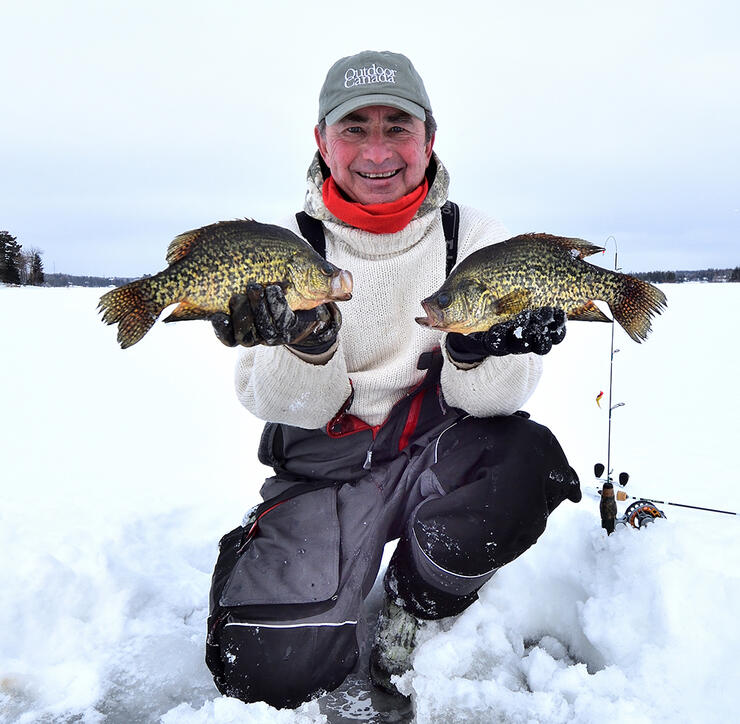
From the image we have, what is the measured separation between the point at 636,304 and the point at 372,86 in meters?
1.65

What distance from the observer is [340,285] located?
2.59 m

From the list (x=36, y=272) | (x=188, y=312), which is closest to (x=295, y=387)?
(x=188, y=312)

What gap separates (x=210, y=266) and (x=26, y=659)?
1909 mm

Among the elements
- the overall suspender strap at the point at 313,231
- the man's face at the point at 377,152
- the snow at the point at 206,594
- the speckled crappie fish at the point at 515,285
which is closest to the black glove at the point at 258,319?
the speckled crappie fish at the point at 515,285

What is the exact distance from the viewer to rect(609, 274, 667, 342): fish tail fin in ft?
9.15

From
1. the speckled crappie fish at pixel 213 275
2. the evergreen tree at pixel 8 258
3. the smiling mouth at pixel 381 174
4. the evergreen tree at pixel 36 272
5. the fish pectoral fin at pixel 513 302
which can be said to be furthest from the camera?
the evergreen tree at pixel 36 272

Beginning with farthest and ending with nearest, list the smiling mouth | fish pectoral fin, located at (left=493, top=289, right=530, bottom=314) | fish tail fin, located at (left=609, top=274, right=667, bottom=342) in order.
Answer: the smiling mouth < fish tail fin, located at (left=609, top=274, right=667, bottom=342) < fish pectoral fin, located at (left=493, top=289, right=530, bottom=314)

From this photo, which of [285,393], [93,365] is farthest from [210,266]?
[93,365]

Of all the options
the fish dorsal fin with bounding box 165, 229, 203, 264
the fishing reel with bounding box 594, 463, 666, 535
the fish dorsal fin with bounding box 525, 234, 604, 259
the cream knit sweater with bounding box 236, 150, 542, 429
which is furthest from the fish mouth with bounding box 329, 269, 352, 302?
the fishing reel with bounding box 594, 463, 666, 535

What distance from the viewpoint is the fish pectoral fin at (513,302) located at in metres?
2.67

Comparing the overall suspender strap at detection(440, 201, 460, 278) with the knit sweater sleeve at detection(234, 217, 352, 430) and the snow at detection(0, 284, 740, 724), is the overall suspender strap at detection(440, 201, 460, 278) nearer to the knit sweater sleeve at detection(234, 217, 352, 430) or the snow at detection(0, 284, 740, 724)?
the knit sweater sleeve at detection(234, 217, 352, 430)

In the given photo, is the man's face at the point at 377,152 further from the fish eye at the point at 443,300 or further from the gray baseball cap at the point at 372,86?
the fish eye at the point at 443,300

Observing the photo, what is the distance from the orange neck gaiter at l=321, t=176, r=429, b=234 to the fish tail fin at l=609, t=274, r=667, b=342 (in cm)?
108

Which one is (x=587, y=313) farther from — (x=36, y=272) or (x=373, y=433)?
(x=36, y=272)
